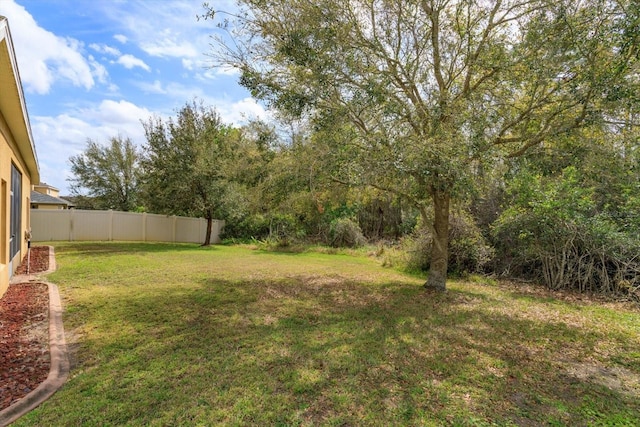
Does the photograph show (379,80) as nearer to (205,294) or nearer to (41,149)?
(205,294)

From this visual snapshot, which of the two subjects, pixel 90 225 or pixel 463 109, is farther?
pixel 90 225

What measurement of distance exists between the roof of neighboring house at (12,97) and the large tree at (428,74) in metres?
3.25

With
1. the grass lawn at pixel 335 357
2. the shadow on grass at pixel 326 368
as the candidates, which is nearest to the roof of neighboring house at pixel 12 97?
the grass lawn at pixel 335 357

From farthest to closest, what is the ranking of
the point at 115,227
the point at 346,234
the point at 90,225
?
the point at 346,234
the point at 115,227
the point at 90,225

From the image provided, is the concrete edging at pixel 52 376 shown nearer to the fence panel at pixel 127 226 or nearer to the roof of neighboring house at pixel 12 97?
the roof of neighboring house at pixel 12 97

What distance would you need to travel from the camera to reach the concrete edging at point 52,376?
2865mm

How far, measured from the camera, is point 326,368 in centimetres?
386

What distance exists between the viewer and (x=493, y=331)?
552 centimetres

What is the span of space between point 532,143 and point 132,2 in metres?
8.59

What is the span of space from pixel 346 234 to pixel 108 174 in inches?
799

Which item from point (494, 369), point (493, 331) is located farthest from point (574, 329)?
point (494, 369)

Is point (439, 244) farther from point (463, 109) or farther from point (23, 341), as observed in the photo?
point (23, 341)

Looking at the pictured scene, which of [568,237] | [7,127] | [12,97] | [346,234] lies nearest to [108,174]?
[346,234]

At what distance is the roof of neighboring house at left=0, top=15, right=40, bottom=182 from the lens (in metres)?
3.90
